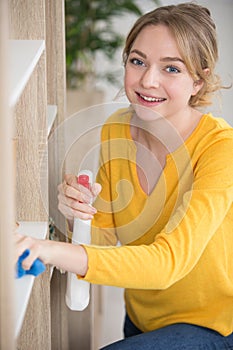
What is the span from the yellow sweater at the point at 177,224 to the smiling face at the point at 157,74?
0.32 feet

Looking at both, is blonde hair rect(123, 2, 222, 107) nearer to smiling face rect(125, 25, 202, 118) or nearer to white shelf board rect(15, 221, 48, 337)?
smiling face rect(125, 25, 202, 118)

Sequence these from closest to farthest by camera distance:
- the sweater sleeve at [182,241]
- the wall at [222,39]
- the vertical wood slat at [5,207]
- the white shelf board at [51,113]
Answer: the vertical wood slat at [5,207] < the sweater sleeve at [182,241] < the white shelf board at [51,113] < the wall at [222,39]

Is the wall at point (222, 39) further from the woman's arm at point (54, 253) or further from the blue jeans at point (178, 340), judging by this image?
the woman's arm at point (54, 253)

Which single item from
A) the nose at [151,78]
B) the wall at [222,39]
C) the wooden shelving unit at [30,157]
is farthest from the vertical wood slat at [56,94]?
the wall at [222,39]

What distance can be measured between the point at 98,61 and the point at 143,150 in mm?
2619

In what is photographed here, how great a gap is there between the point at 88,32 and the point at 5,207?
2984 millimetres

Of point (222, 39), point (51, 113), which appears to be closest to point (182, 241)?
point (51, 113)

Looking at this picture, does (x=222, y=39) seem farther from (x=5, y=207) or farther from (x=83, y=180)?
(x=5, y=207)

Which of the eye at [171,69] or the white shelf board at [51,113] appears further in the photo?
the white shelf board at [51,113]

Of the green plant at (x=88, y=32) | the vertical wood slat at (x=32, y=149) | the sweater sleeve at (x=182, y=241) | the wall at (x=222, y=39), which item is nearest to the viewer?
the sweater sleeve at (x=182, y=241)

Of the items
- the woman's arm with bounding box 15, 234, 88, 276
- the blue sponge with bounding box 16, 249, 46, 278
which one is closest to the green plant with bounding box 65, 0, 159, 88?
the woman's arm with bounding box 15, 234, 88, 276

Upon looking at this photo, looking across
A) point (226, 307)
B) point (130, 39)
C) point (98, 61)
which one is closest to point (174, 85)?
point (130, 39)

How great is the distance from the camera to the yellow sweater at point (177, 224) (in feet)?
4.57

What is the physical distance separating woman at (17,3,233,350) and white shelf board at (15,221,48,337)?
0.28ft
